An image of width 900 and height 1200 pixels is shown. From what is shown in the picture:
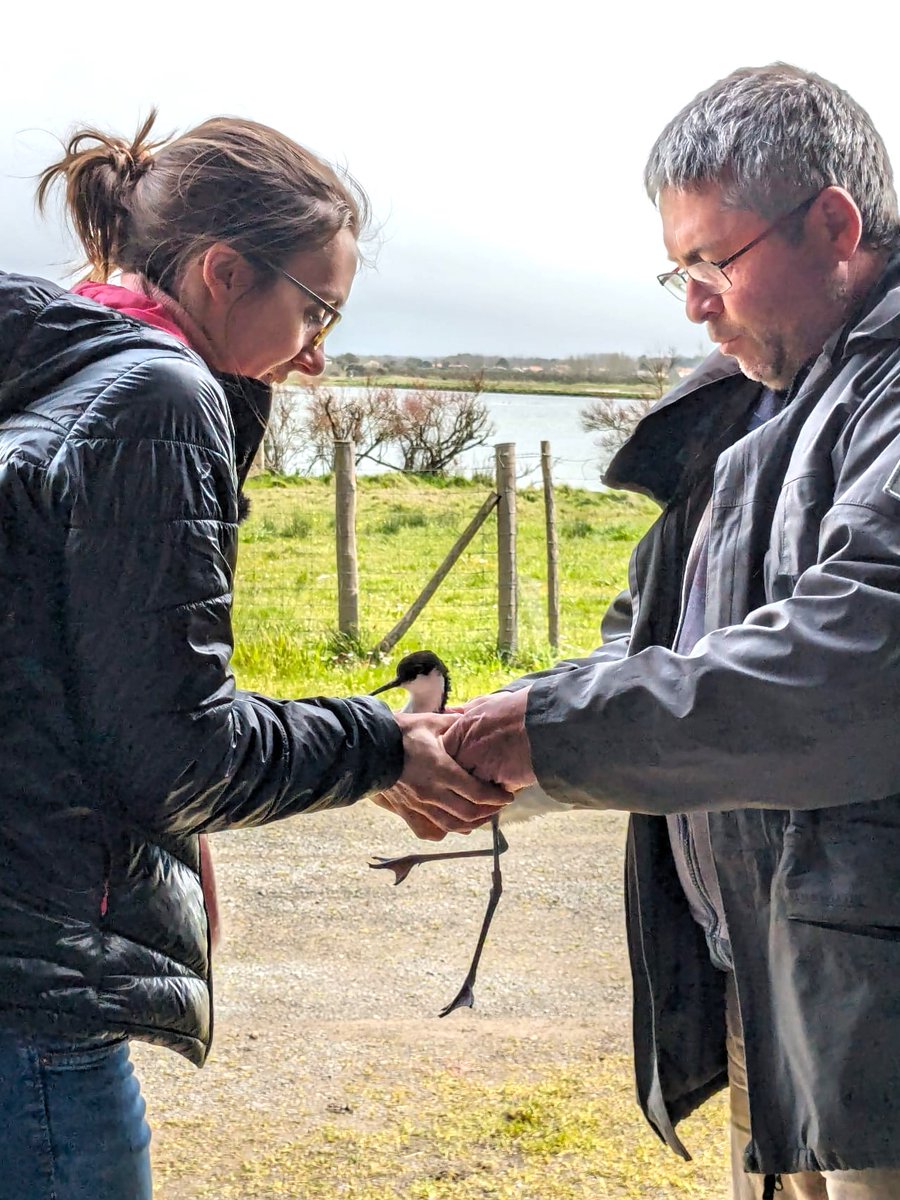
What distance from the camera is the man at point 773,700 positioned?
3.32 ft

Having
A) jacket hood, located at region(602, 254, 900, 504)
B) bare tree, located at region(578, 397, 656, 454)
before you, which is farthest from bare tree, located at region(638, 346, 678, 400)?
jacket hood, located at region(602, 254, 900, 504)

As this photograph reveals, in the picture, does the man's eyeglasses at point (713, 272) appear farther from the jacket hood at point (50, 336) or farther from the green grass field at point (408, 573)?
the green grass field at point (408, 573)

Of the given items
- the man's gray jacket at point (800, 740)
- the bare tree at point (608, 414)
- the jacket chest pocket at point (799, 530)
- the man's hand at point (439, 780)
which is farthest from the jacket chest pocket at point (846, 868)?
the bare tree at point (608, 414)

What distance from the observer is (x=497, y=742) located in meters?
1.22

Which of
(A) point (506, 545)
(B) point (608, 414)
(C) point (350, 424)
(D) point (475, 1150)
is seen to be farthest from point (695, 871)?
(C) point (350, 424)

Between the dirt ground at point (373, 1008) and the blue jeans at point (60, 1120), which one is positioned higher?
the blue jeans at point (60, 1120)

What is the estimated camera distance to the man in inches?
39.8

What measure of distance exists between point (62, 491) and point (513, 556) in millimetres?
4879

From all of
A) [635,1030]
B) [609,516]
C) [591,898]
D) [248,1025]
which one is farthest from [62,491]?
[609,516]

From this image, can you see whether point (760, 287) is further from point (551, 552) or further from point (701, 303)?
point (551, 552)

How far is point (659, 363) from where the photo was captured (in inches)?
135

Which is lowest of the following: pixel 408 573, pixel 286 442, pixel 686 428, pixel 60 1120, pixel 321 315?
pixel 408 573

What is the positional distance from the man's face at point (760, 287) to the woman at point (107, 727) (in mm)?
588

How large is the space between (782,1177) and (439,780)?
58 centimetres
